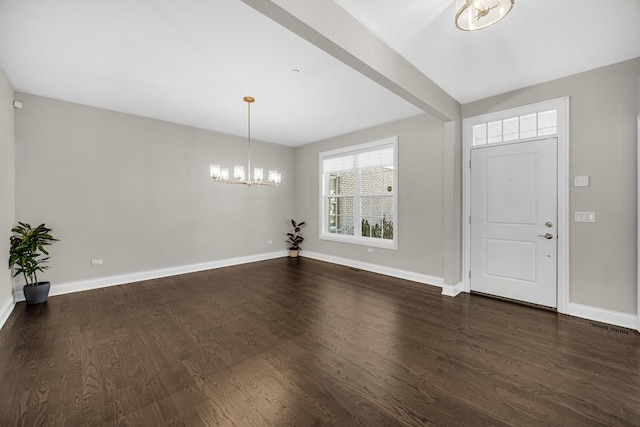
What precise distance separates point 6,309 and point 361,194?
5.35 m

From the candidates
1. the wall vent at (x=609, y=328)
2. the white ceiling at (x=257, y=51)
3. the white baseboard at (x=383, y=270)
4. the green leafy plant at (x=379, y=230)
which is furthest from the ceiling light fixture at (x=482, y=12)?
the green leafy plant at (x=379, y=230)

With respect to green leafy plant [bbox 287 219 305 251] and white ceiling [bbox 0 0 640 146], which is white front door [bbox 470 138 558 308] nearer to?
white ceiling [bbox 0 0 640 146]

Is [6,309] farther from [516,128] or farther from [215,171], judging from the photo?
[516,128]

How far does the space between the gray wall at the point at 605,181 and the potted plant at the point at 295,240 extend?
16.3ft

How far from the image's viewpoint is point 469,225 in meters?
3.94

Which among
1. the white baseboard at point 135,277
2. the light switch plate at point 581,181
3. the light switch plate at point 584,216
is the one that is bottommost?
the white baseboard at point 135,277

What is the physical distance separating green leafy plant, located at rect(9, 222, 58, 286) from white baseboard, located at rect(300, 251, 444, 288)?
180 inches

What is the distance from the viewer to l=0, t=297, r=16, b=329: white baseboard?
2.90 m

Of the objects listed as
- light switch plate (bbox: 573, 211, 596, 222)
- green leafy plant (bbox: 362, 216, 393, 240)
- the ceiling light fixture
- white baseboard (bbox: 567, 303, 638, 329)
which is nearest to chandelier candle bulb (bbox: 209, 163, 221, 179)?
green leafy plant (bbox: 362, 216, 393, 240)

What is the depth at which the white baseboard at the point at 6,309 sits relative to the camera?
290 centimetres

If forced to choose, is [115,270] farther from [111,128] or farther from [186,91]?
[186,91]

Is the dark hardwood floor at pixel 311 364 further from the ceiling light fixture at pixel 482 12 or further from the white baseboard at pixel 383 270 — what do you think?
the ceiling light fixture at pixel 482 12

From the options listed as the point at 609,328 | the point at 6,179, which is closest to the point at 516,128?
the point at 609,328

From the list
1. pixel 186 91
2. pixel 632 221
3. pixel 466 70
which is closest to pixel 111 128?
pixel 186 91
